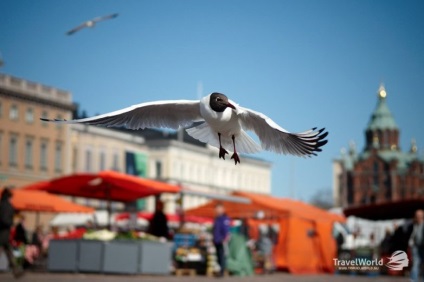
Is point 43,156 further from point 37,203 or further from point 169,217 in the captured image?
point 37,203

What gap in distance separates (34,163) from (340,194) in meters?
66.9

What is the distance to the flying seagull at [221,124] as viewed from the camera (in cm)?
770

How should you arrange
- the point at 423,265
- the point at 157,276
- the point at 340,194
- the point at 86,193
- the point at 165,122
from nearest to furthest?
the point at 165,122
the point at 423,265
the point at 157,276
the point at 86,193
the point at 340,194

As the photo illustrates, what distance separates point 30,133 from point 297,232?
101 ft

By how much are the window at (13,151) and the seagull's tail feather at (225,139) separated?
42682 mm

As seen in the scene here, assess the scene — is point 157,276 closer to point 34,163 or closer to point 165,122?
point 165,122

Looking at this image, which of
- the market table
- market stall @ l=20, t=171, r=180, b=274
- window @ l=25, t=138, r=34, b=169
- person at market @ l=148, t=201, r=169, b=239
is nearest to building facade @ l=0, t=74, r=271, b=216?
window @ l=25, t=138, r=34, b=169

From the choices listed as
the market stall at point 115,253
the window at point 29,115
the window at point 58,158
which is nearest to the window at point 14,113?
the window at point 29,115

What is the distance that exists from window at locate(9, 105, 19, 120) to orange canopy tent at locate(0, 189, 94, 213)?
84.0 ft

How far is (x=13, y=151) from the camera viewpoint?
52906 millimetres

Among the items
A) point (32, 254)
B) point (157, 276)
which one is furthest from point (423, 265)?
point (32, 254)

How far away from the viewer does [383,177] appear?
358 ft

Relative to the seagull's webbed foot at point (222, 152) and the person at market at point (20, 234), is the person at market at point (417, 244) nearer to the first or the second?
the seagull's webbed foot at point (222, 152)

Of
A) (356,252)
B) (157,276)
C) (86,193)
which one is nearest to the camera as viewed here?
(157,276)
